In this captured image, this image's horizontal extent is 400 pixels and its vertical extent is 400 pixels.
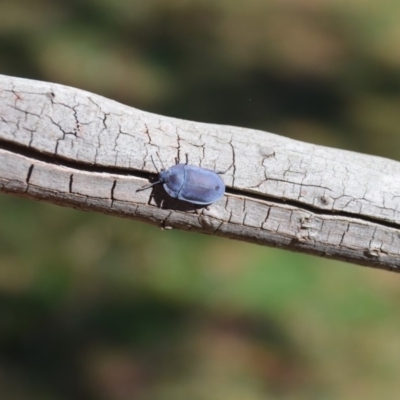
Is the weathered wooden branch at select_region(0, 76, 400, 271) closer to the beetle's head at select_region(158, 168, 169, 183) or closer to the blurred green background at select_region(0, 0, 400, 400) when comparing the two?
the beetle's head at select_region(158, 168, 169, 183)

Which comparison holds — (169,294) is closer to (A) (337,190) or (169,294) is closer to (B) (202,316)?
(B) (202,316)

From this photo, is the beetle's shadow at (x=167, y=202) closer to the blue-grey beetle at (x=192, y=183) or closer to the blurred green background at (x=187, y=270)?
the blue-grey beetle at (x=192, y=183)

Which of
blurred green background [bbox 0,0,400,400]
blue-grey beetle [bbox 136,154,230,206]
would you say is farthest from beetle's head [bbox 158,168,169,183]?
blurred green background [bbox 0,0,400,400]

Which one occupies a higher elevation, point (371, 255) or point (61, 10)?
point (61, 10)

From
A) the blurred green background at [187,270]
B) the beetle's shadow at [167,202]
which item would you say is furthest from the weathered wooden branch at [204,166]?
the blurred green background at [187,270]

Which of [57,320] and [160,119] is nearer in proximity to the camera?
[160,119]

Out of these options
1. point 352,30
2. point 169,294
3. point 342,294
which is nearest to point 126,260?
point 169,294
